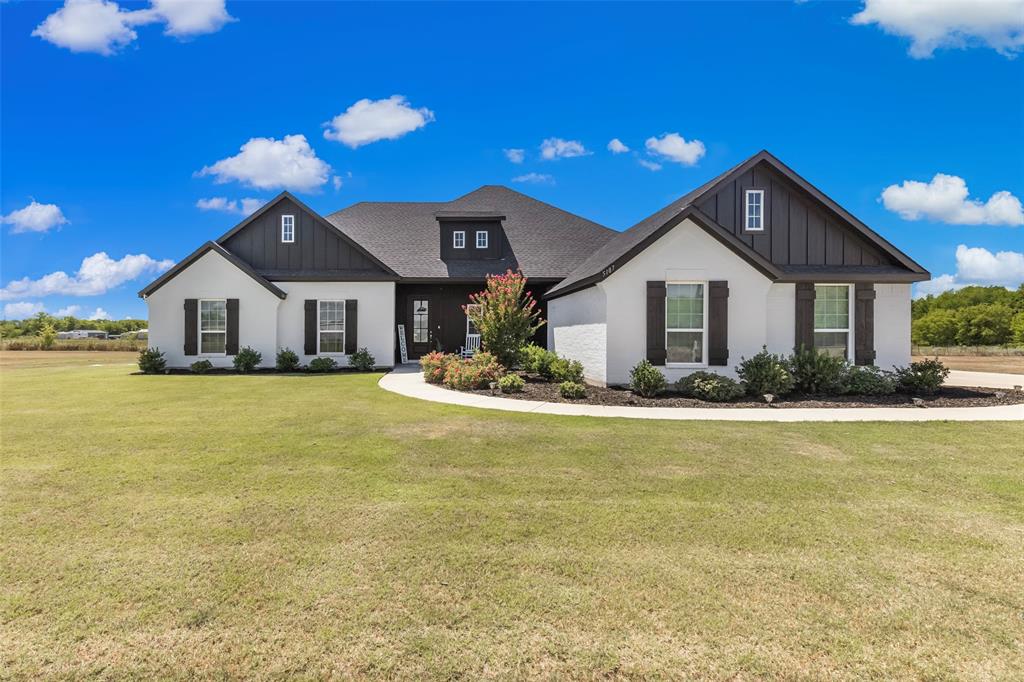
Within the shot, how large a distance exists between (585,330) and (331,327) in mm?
8784

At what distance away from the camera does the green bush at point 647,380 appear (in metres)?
11.0

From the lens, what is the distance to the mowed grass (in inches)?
101

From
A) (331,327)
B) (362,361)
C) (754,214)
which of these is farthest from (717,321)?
(331,327)

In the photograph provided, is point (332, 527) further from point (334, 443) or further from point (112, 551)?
point (334, 443)

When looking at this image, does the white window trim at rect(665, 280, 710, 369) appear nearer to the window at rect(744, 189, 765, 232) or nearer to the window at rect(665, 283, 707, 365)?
the window at rect(665, 283, 707, 365)

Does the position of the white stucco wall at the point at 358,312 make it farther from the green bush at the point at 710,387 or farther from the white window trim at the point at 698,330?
the green bush at the point at 710,387

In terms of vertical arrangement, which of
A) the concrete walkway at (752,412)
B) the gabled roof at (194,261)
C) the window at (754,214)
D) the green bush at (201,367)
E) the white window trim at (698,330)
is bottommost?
the concrete walkway at (752,412)

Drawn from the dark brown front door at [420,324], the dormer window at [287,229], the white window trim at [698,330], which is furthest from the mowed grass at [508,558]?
the dark brown front door at [420,324]

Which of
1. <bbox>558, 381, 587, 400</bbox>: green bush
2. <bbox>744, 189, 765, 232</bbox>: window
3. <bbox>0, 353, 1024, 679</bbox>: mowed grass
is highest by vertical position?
<bbox>744, 189, 765, 232</bbox>: window

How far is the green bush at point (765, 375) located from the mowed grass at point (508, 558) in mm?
4283

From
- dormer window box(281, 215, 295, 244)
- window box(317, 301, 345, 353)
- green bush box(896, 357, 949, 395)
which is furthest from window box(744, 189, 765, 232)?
dormer window box(281, 215, 295, 244)

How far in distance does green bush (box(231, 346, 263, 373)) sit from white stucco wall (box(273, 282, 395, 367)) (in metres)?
0.98

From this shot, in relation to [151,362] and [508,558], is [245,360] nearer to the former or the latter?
[151,362]

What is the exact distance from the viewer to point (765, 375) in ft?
36.8
